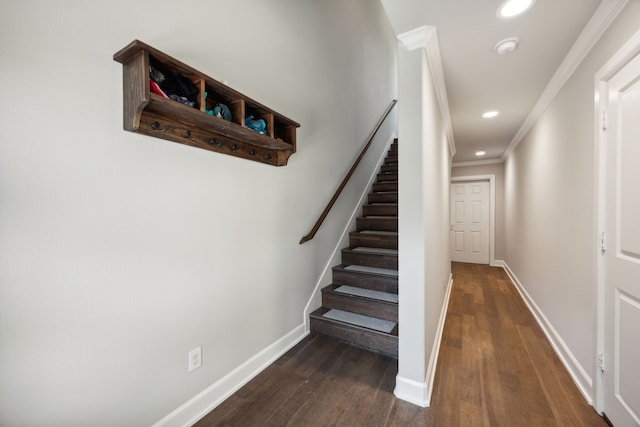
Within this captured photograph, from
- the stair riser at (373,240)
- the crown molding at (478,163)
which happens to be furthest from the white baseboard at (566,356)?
the crown molding at (478,163)

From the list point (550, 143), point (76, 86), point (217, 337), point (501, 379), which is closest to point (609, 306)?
point (501, 379)

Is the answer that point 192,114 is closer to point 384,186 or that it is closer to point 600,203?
point 600,203

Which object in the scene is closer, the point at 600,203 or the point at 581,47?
the point at 600,203

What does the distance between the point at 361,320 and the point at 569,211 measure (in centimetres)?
179

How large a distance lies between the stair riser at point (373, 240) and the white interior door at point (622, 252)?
158 cm

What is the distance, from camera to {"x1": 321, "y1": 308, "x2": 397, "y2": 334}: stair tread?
7.06ft

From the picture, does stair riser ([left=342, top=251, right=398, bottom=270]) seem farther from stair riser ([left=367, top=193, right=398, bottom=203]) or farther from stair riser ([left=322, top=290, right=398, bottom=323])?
stair riser ([left=367, top=193, right=398, bottom=203])

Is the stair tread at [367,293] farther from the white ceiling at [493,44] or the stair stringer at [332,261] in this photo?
the white ceiling at [493,44]

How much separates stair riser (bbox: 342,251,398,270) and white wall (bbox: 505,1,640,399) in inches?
50.9

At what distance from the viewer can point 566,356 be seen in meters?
1.97

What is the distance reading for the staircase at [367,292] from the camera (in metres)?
2.16

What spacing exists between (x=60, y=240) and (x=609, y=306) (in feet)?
8.59

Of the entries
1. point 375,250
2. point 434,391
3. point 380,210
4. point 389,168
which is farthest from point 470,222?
point 434,391

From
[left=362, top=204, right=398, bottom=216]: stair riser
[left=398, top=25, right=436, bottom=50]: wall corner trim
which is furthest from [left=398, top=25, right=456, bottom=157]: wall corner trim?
[left=362, top=204, right=398, bottom=216]: stair riser
